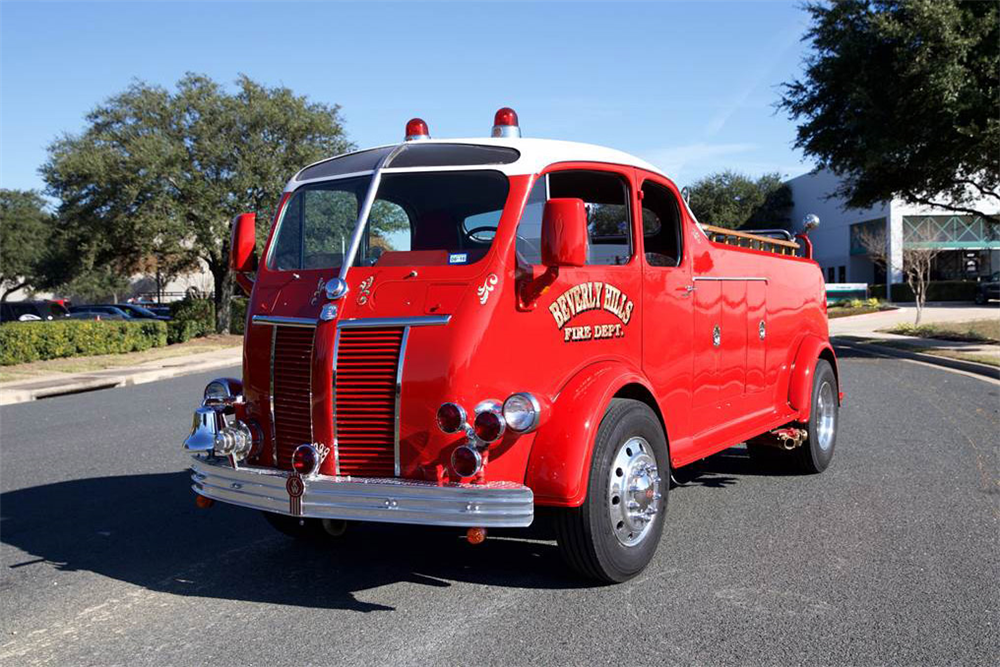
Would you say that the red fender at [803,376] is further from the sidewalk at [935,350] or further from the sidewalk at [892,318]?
the sidewalk at [892,318]

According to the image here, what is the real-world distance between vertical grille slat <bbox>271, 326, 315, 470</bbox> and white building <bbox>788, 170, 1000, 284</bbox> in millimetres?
42326

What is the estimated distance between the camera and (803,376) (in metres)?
7.12

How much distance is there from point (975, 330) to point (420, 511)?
22.6 metres

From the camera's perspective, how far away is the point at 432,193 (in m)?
5.16

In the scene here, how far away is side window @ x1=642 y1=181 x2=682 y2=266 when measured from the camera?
5699mm

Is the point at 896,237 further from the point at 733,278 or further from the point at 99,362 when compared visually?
the point at 733,278

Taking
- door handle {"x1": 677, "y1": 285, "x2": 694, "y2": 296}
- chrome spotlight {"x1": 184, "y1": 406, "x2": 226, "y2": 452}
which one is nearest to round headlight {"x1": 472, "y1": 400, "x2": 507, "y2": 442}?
chrome spotlight {"x1": 184, "y1": 406, "x2": 226, "y2": 452}

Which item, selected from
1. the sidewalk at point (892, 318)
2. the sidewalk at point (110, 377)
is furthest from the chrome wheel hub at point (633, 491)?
the sidewalk at point (892, 318)

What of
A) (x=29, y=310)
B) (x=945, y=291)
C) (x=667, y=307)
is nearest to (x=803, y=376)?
(x=667, y=307)

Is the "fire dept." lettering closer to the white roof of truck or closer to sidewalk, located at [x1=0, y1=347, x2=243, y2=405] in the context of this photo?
the white roof of truck

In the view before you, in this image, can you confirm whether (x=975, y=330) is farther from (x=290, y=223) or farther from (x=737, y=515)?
(x=290, y=223)

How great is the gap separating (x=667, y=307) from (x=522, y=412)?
154 centimetres

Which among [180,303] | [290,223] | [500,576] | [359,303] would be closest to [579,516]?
[500,576]

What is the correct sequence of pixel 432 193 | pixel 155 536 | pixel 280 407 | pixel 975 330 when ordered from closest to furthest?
1. pixel 280 407
2. pixel 432 193
3. pixel 155 536
4. pixel 975 330
